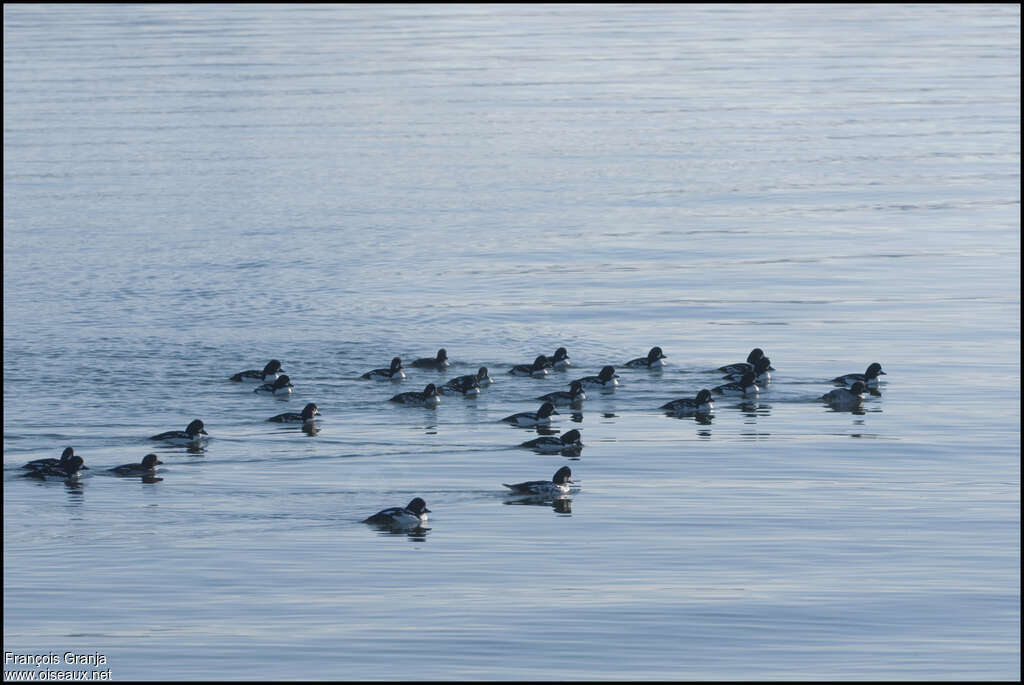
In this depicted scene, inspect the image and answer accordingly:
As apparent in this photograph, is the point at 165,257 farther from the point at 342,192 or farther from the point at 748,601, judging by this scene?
the point at 748,601

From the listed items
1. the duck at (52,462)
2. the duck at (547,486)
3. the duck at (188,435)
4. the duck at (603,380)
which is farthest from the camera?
the duck at (603,380)

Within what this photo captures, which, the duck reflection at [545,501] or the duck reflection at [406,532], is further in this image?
the duck reflection at [545,501]

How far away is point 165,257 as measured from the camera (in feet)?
154

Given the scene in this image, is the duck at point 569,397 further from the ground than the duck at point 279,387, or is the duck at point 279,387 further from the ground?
the duck at point 279,387

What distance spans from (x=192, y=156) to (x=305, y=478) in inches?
1507

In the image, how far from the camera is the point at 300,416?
3072cm

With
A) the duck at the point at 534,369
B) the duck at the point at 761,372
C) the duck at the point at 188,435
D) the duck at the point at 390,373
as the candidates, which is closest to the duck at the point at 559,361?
the duck at the point at 534,369

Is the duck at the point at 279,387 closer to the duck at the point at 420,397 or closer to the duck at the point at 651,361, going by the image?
the duck at the point at 420,397

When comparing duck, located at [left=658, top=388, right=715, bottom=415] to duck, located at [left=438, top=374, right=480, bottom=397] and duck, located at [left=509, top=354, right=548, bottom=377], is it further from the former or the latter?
duck, located at [left=438, top=374, right=480, bottom=397]

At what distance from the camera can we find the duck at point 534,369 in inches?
1330

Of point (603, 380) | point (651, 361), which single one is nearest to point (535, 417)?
point (603, 380)

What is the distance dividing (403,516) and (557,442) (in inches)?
208

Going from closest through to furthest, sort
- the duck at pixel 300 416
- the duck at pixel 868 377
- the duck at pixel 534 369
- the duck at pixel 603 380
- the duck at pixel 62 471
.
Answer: the duck at pixel 62 471
the duck at pixel 300 416
the duck at pixel 868 377
the duck at pixel 603 380
the duck at pixel 534 369

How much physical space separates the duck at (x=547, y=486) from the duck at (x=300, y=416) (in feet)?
17.0
